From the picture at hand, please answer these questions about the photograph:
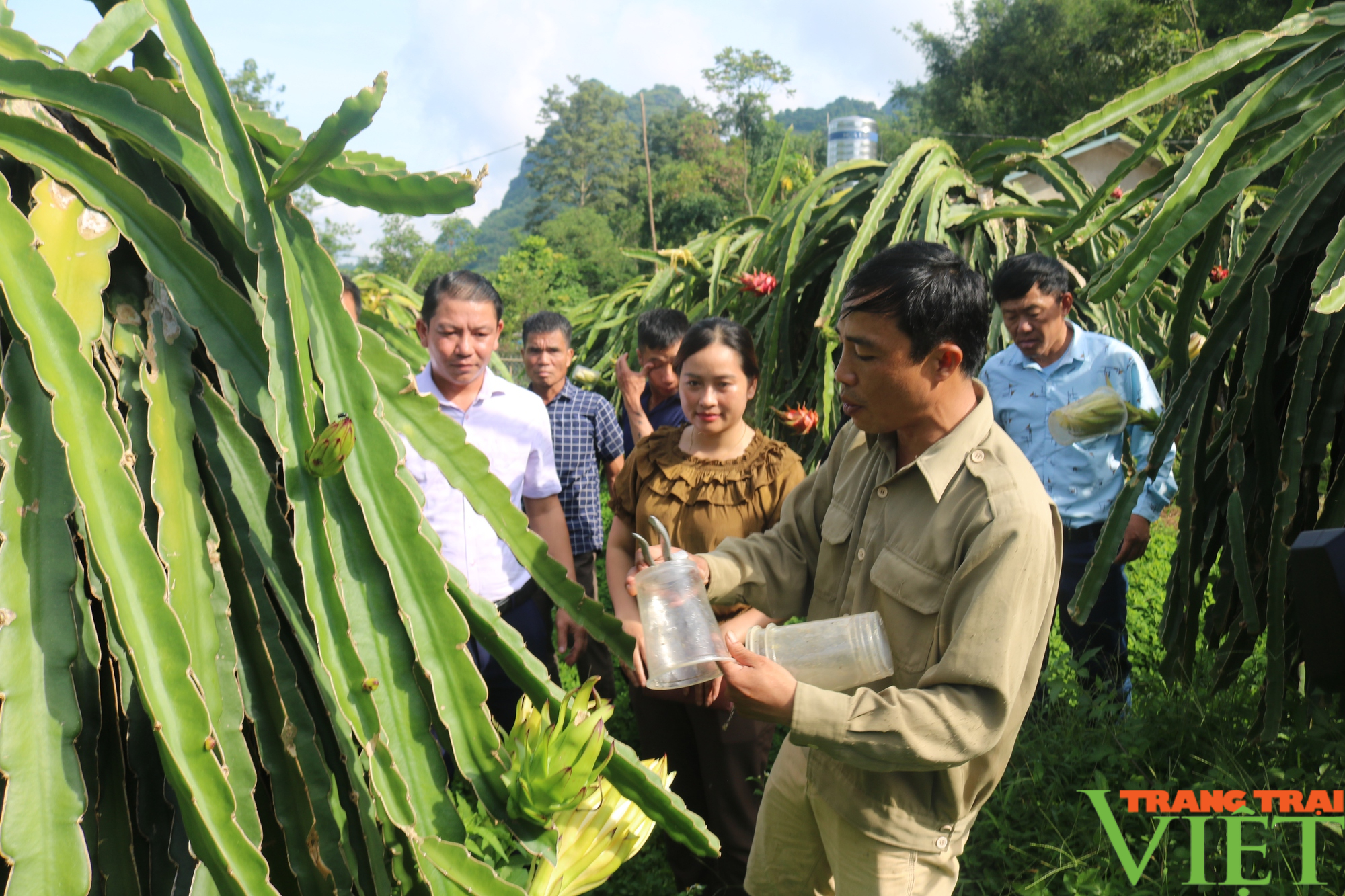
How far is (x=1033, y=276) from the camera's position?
3461mm

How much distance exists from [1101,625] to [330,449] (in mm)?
3250

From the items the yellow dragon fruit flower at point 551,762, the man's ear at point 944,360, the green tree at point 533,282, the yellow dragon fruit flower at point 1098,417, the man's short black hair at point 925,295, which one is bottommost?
the yellow dragon fruit flower at point 551,762

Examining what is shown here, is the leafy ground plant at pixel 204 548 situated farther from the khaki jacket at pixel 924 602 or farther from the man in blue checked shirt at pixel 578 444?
the man in blue checked shirt at pixel 578 444

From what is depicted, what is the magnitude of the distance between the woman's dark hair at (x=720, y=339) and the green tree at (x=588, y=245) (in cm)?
3528

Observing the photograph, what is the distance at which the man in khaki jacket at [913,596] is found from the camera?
1.59 metres

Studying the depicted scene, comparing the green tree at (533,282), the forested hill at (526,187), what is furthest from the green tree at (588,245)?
the forested hill at (526,187)

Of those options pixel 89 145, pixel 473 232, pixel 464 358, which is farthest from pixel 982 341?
pixel 473 232

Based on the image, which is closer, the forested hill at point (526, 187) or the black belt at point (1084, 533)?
the black belt at point (1084, 533)

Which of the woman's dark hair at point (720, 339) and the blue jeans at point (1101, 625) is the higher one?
the woman's dark hair at point (720, 339)

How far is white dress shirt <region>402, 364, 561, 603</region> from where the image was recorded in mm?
2914

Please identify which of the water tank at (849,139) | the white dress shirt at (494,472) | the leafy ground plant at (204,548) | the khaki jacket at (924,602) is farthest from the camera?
the water tank at (849,139)

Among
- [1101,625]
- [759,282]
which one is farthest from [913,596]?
[759,282]

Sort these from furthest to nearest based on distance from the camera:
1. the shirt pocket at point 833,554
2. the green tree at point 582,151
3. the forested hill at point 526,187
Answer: the forested hill at point 526,187 → the green tree at point 582,151 → the shirt pocket at point 833,554

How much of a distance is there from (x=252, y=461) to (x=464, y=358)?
6.37 ft
